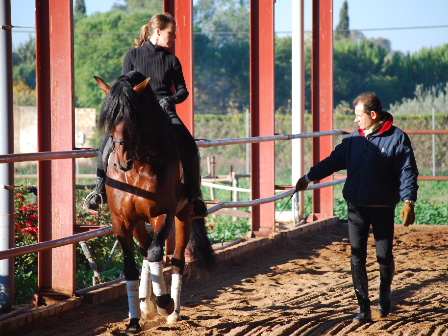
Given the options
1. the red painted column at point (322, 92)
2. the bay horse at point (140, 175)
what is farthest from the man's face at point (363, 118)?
the red painted column at point (322, 92)

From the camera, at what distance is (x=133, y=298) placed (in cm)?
362

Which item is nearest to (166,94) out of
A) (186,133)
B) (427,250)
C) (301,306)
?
(186,133)

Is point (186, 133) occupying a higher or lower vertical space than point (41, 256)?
higher

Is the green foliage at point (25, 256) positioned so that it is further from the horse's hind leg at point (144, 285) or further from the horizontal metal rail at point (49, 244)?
the horse's hind leg at point (144, 285)

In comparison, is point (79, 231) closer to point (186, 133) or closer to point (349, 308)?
point (186, 133)

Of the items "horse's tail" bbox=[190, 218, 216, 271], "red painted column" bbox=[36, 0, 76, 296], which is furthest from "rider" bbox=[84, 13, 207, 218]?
"horse's tail" bbox=[190, 218, 216, 271]

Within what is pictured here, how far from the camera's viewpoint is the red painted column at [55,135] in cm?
417

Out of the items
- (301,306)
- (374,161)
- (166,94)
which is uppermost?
(166,94)

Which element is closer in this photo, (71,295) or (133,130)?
(133,130)

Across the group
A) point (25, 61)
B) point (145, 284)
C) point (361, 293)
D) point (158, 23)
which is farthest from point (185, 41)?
point (25, 61)

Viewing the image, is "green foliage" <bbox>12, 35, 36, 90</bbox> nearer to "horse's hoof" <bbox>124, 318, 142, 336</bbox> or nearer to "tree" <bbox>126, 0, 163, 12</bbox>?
"tree" <bbox>126, 0, 163, 12</bbox>

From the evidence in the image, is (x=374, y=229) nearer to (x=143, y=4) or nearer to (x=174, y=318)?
(x=174, y=318)

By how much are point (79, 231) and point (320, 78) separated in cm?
584

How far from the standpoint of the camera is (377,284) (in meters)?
5.12
